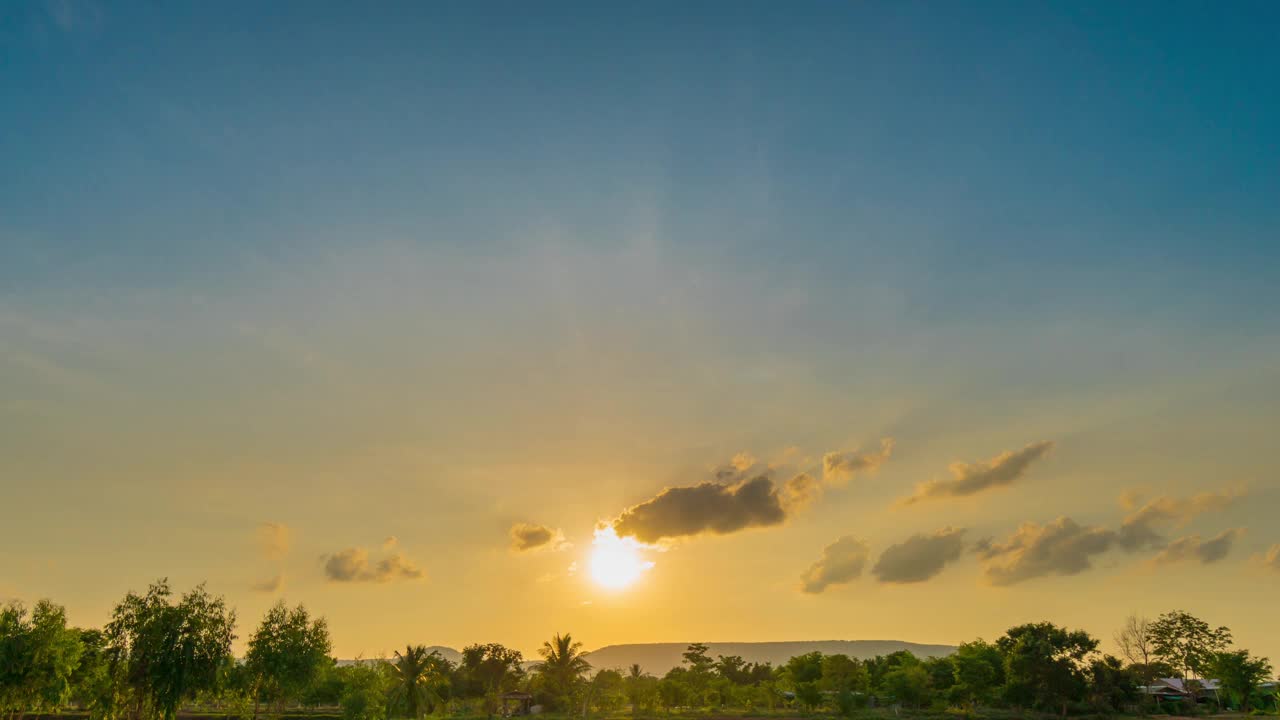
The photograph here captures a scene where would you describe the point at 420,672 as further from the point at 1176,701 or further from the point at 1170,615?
the point at 1170,615

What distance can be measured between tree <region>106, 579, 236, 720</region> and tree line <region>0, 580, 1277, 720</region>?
83 mm

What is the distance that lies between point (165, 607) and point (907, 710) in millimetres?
68466

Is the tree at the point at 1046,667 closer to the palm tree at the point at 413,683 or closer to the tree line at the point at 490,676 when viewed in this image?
the tree line at the point at 490,676

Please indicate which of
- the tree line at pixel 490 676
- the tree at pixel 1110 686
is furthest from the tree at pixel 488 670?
the tree at pixel 1110 686

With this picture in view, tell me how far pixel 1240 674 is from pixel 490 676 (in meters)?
89.2

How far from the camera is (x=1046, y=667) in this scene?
251 ft

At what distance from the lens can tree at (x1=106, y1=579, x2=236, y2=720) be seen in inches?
2071

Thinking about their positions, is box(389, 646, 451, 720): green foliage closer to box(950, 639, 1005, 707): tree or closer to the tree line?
the tree line

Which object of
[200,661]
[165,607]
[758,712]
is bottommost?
[758,712]

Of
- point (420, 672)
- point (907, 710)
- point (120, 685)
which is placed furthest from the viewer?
point (907, 710)

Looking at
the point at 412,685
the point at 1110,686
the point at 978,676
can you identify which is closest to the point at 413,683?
the point at 412,685

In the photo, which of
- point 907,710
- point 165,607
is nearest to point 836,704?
point 907,710

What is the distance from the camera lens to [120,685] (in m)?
52.4

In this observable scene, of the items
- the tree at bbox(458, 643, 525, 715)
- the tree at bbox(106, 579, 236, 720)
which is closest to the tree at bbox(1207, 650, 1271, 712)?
the tree at bbox(458, 643, 525, 715)
